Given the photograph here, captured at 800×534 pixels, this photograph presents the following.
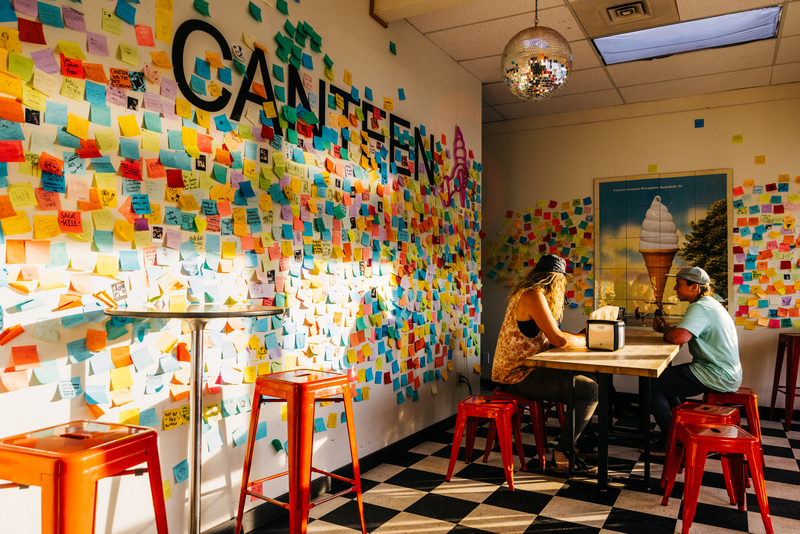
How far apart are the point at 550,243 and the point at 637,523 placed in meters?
3.50

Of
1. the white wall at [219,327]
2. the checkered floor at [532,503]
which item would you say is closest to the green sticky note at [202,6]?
the white wall at [219,327]

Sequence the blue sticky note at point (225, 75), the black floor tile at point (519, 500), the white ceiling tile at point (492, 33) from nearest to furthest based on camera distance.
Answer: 1. the blue sticky note at point (225, 75)
2. the black floor tile at point (519, 500)
3. the white ceiling tile at point (492, 33)

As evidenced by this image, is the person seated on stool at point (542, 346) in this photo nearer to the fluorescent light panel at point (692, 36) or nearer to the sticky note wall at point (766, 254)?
the fluorescent light panel at point (692, 36)

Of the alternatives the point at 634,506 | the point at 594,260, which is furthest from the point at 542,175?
the point at 634,506

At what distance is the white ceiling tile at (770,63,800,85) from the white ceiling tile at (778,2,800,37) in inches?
26.8

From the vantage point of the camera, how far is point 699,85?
15.8 ft

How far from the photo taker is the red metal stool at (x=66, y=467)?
1.24 m

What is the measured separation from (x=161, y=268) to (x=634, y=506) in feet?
8.09

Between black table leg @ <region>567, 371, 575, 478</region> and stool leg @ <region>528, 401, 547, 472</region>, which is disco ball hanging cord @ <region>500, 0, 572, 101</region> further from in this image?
stool leg @ <region>528, 401, 547, 472</region>

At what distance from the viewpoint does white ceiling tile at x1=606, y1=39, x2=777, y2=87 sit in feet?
13.4

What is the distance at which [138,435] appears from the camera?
4.83ft

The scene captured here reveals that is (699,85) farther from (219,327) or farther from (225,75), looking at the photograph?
(219,327)

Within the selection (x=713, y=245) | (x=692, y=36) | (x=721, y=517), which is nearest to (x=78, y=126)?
(x=721, y=517)

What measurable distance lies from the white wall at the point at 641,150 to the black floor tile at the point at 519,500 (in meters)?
2.89
